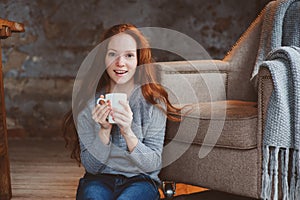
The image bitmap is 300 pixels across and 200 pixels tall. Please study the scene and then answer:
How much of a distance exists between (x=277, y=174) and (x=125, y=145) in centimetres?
52

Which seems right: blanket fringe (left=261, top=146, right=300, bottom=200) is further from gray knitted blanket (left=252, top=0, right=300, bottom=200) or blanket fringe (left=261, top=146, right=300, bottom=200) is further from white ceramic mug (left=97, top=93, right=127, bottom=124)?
white ceramic mug (left=97, top=93, right=127, bottom=124)

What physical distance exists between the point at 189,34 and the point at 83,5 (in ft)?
2.78

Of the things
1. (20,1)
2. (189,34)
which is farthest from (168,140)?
(20,1)

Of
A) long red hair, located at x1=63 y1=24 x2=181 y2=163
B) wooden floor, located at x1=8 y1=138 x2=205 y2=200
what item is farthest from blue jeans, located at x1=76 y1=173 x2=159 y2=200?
wooden floor, located at x1=8 y1=138 x2=205 y2=200

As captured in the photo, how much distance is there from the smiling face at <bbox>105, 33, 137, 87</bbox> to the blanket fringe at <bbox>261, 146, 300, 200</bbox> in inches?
20.9

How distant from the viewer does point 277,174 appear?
148 centimetres

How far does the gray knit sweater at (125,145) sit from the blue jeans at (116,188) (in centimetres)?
2

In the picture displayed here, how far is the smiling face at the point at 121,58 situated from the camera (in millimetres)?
1469

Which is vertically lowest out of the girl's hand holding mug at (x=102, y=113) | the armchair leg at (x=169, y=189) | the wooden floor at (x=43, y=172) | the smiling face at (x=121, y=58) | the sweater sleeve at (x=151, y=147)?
the wooden floor at (x=43, y=172)

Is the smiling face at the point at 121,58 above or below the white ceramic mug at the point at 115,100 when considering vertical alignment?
above

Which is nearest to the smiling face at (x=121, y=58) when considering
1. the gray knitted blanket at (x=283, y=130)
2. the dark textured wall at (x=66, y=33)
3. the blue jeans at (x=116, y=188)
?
the blue jeans at (x=116, y=188)

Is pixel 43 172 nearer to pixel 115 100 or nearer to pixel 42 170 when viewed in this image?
pixel 42 170

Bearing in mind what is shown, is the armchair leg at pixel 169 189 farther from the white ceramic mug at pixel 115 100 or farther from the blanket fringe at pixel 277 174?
the white ceramic mug at pixel 115 100

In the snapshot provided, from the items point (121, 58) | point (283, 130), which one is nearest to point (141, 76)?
point (121, 58)
